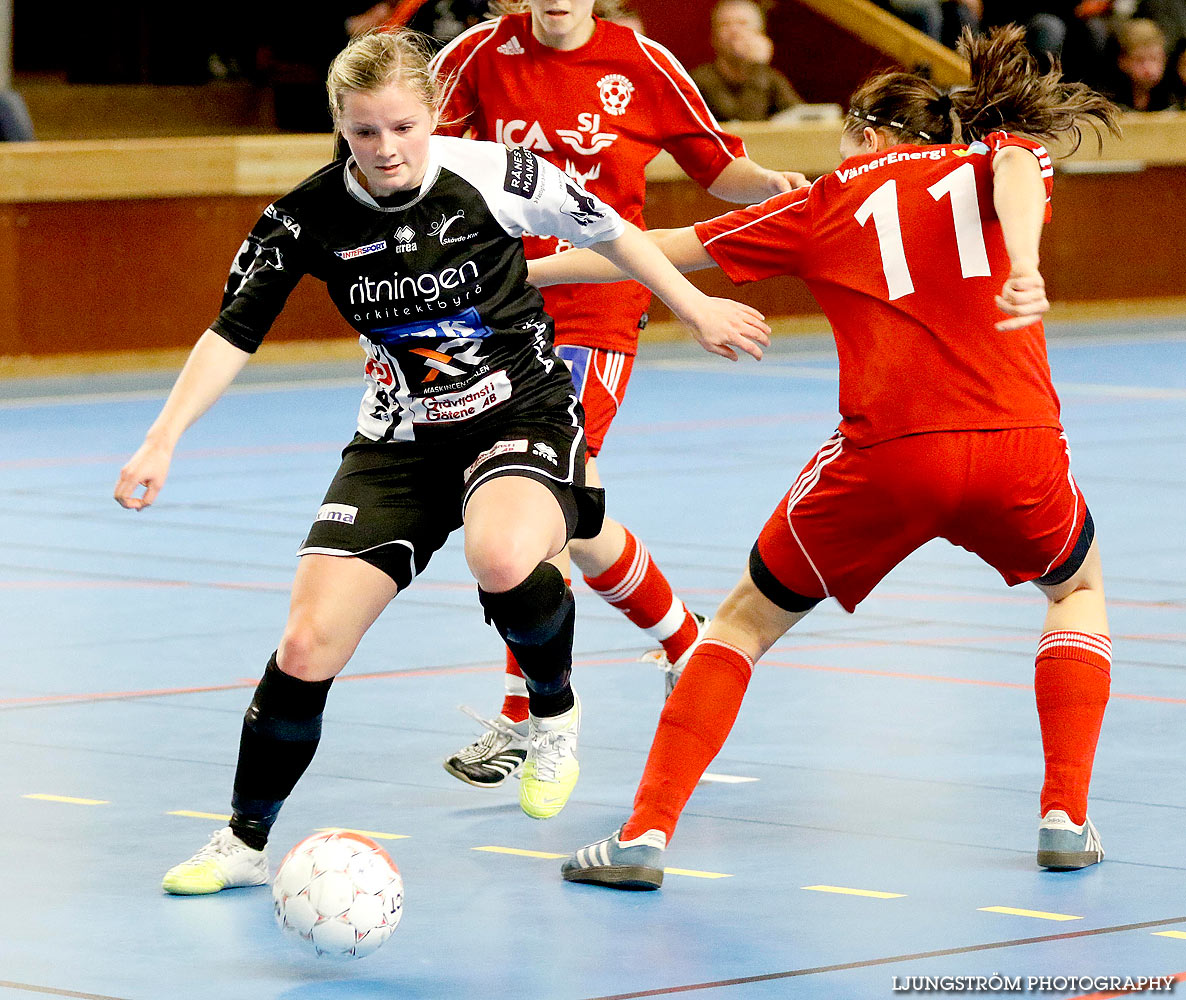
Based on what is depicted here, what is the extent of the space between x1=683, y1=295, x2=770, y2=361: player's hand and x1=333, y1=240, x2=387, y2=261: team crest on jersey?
624 millimetres

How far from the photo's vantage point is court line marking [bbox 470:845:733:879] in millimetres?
4488

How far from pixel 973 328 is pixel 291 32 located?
1628 centimetres

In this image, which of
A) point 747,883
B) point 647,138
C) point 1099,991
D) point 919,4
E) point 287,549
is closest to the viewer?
point 1099,991

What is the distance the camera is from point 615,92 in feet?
20.0

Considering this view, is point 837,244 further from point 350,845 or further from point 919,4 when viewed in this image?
point 919,4

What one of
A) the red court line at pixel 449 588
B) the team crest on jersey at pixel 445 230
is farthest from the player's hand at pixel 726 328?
the red court line at pixel 449 588

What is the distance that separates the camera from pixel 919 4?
65.1 ft

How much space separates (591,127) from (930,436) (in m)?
1.92

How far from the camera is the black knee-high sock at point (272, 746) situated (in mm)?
4402

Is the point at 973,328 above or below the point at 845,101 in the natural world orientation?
above

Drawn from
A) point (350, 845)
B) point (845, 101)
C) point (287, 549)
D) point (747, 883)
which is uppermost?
point (350, 845)

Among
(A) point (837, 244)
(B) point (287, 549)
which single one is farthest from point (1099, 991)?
(B) point (287, 549)

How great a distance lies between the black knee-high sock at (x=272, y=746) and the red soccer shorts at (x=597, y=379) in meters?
1.70

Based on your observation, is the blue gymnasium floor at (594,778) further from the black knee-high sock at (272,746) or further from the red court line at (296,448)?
the red court line at (296,448)
